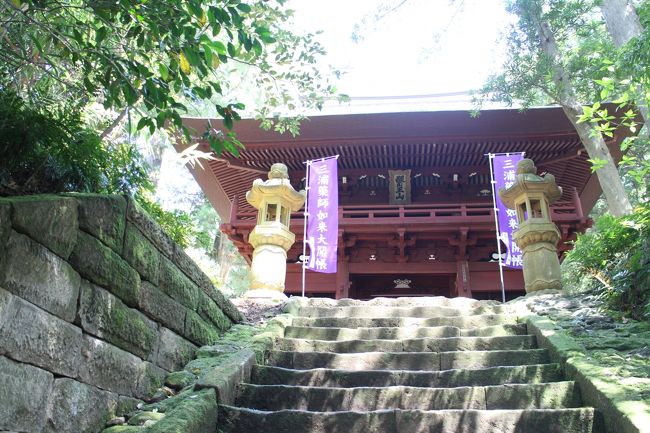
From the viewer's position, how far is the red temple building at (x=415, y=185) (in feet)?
39.3

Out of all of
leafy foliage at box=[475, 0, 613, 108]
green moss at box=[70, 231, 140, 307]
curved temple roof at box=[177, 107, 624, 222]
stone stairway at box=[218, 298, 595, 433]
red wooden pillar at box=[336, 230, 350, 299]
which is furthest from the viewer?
red wooden pillar at box=[336, 230, 350, 299]

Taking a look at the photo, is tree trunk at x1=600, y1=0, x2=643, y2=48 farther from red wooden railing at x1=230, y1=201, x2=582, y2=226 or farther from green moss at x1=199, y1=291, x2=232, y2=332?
green moss at x1=199, y1=291, x2=232, y2=332

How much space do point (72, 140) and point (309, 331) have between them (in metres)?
2.89

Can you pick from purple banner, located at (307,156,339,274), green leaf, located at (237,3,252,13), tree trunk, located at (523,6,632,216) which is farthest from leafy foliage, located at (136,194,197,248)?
tree trunk, located at (523,6,632,216)

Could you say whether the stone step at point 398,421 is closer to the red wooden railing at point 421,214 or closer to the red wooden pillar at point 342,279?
the red wooden railing at point 421,214

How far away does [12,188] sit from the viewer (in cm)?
305

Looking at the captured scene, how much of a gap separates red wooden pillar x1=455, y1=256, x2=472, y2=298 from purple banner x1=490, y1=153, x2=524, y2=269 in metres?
2.47

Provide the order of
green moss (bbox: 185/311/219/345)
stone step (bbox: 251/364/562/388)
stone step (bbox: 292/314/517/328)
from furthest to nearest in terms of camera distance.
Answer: stone step (bbox: 292/314/517/328) < green moss (bbox: 185/311/219/345) < stone step (bbox: 251/364/562/388)

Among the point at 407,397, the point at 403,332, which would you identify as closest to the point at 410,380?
the point at 407,397

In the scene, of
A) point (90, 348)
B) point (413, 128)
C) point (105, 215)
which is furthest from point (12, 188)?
point (413, 128)

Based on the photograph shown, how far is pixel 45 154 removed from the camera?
10.6ft

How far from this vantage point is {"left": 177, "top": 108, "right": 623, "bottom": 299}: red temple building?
39.3 ft

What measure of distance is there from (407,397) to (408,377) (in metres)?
0.36

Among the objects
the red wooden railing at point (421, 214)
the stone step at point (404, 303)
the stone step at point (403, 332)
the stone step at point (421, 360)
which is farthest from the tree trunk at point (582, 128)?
the stone step at point (421, 360)
